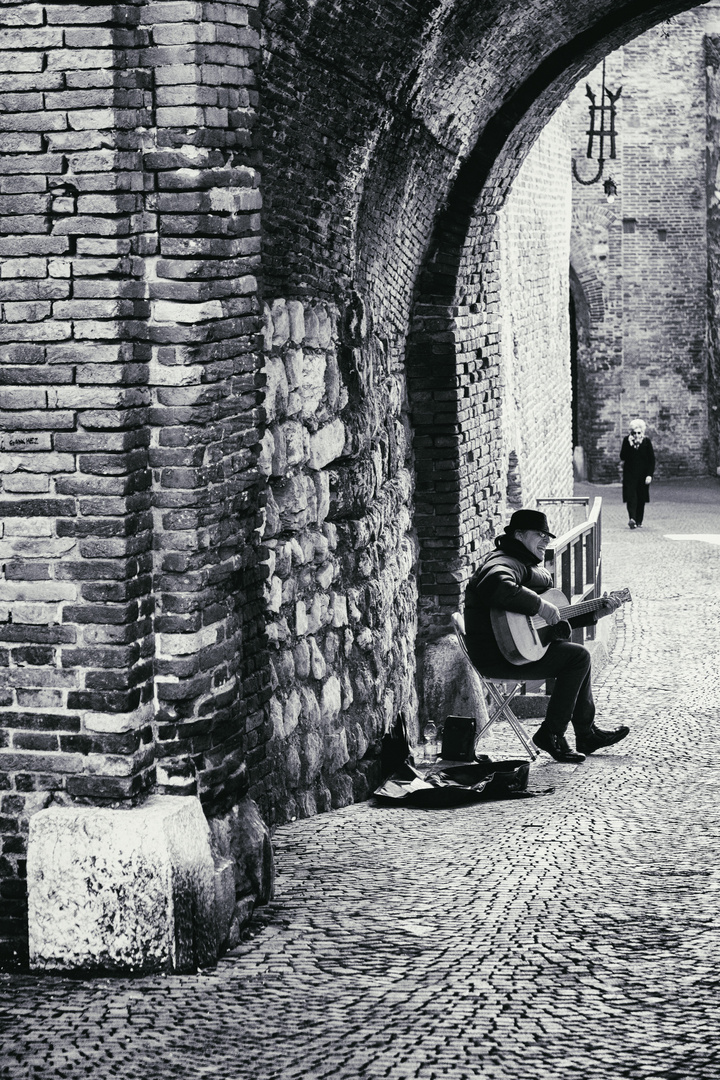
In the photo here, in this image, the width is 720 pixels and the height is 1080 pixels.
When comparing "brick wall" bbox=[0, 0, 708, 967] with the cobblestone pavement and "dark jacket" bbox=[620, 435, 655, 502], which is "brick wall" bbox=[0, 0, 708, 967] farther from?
"dark jacket" bbox=[620, 435, 655, 502]

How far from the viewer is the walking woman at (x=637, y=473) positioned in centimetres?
1911

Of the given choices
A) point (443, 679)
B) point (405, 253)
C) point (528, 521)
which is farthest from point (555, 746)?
point (405, 253)

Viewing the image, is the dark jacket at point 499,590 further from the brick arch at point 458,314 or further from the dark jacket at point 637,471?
the dark jacket at point 637,471

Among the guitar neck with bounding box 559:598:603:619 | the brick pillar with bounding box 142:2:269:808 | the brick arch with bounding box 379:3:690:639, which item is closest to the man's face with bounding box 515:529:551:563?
the guitar neck with bounding box 559:598:603:619

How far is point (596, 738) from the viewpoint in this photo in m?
8.11

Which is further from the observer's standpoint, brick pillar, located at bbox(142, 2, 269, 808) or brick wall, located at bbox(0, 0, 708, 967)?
brick pillar, located at bbox(142, 2, 269, 808)

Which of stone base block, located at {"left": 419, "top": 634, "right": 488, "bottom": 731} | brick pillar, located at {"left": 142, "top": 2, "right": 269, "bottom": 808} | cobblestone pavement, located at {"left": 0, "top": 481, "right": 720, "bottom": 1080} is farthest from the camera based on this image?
stone base block, located at {"left": 419, "top": 634, "right": 488, "bottom": 731}

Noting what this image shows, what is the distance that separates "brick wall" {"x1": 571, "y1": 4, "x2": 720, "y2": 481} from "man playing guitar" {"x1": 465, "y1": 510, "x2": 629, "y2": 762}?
59.3ft

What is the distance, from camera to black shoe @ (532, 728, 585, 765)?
7.95m

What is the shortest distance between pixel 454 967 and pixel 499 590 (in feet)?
10.6

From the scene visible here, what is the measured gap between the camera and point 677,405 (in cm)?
2570

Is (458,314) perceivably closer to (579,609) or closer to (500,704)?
(579,609)

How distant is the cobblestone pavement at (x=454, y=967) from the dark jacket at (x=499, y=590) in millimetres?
894

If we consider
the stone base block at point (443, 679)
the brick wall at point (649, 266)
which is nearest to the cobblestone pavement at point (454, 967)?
the stone base block at point (443, 679)
